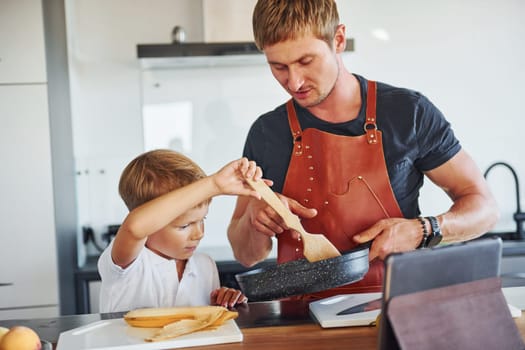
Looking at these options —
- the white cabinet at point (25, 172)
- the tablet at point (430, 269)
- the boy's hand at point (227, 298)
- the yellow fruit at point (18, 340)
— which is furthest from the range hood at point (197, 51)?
the tablet at point (430, 269)

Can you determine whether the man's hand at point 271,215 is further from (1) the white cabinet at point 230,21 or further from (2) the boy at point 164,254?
(1) the white cabinet at point 230,21

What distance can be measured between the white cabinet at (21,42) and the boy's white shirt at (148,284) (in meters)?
1.46

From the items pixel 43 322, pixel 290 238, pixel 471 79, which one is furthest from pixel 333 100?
pixel 471 79

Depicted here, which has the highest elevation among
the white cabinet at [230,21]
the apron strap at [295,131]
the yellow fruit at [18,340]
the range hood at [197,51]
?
the white cabinet at [230,21]

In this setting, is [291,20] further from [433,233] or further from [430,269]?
[430,269]

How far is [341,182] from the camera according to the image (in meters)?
1.59

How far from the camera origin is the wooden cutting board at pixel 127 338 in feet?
3.55

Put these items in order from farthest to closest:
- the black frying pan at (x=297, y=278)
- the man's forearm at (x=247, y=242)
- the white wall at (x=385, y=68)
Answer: the white wall at (x=385, y=68) < the man's forearm at (x=247, y=242) < the black frying pan at (x=297, y=278)

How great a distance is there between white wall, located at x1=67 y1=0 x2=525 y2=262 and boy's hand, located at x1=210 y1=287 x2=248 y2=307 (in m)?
1.64

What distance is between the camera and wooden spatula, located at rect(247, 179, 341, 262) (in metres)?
1.28

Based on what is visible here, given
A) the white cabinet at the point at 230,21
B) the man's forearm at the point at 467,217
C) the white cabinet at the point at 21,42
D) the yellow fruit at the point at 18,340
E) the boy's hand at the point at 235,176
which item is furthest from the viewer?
the white cabinet at the point at 230,21

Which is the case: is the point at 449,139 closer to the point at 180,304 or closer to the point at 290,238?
the point at 290,238

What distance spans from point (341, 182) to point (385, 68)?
5.46 feet

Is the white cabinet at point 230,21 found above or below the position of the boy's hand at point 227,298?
above
